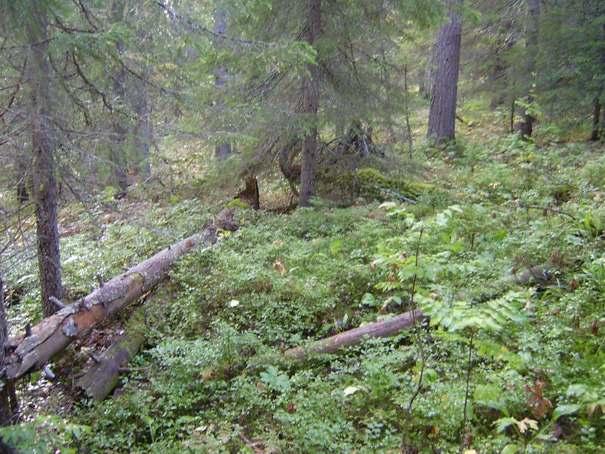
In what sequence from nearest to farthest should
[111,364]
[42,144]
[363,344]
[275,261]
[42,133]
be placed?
[363,344], [42,133], [42,144], [111,364], [275,261]

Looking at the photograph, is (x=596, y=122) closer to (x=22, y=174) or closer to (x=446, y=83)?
(x=446, y=83)

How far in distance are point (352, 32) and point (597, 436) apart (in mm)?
6988

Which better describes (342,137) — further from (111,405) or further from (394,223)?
(111,405)

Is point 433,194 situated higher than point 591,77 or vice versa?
point 591,77

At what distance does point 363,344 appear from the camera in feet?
16.5

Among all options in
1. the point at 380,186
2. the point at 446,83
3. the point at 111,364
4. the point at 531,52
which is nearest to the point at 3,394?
the point at 111,364

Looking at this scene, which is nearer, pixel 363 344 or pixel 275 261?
pixel 363 344

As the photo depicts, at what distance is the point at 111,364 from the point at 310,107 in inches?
204

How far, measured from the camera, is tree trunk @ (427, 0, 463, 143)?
1426 cm

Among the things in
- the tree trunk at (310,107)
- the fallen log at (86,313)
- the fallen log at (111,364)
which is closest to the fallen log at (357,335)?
the fallen log at (111,364)

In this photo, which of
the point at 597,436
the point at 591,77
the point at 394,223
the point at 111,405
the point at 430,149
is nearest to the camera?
the point at 597,436

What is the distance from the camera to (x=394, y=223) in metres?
7.86

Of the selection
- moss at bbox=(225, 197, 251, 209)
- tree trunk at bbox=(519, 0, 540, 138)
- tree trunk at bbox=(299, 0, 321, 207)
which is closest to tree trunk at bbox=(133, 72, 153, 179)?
tree trunk at bbox=(299, 0, 321, 207)

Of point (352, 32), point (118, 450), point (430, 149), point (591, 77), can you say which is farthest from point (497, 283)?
point (591, 77)
